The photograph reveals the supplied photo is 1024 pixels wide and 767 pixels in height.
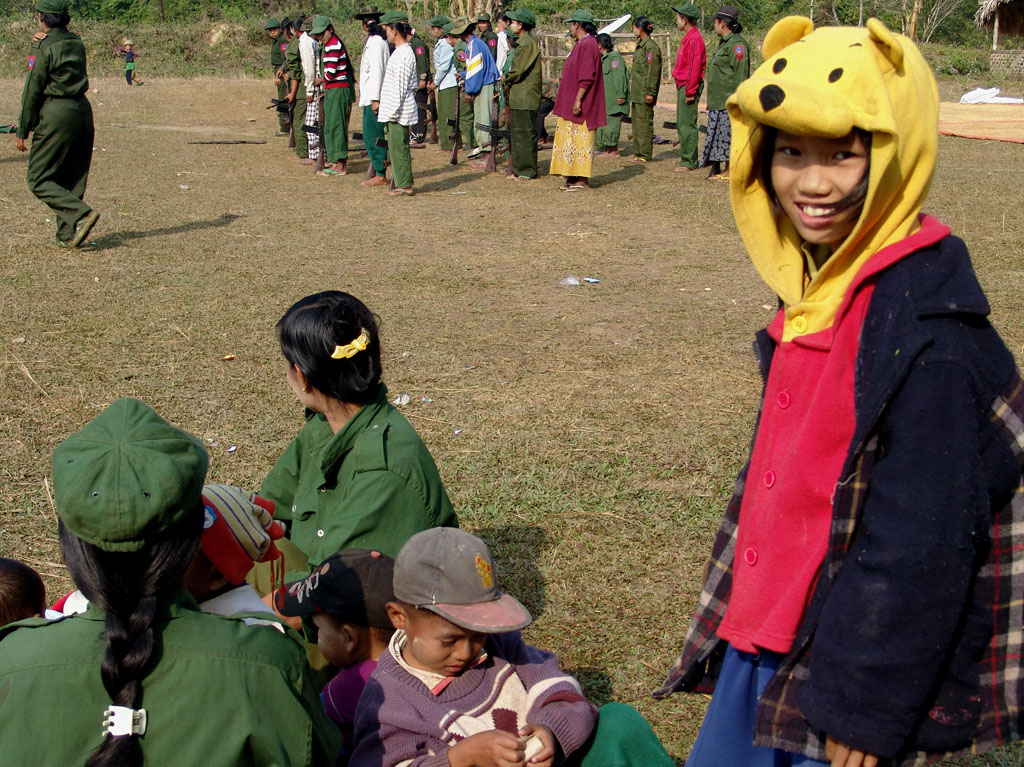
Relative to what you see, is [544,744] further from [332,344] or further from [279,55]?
[279,55]

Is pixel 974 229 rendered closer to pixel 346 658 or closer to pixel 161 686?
pixel 346 658

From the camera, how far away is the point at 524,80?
479 inches

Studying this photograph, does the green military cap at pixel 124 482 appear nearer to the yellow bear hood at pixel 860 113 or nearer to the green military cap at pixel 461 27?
the yellow bear hood at pixel 860 113

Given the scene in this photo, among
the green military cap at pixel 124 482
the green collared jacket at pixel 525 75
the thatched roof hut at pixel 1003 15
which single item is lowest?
the green military cap at pixel 124 482

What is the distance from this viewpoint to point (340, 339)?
2.78 metres

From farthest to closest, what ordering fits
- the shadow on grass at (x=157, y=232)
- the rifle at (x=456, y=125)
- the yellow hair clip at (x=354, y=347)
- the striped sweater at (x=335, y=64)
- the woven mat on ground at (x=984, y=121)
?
1. the woven mat on ground at (x=984, y=121)
2. the rifle at (x=456, y=125)
3. the striped sweater at (x=335, y=64)
4. the shadow on grass at (x=157, y=232)
5. the yellow hair clip at (x=354, y=347)

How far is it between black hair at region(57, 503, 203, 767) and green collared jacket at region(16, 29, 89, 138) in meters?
7.42

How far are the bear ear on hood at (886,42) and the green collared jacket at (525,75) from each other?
11.0 meters

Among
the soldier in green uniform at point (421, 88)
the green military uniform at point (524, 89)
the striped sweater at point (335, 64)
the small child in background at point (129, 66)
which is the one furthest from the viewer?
the small child in background at point (129, 66)

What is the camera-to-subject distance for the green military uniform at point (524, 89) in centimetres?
1208

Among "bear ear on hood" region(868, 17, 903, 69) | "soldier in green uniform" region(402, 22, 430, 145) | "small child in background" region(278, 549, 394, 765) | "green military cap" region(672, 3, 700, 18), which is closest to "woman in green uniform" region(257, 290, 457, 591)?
"small child in background" region(278, 549, 394, 765)

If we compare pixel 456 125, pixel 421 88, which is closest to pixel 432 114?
pixel 421 88

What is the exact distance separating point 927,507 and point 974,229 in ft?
29.7

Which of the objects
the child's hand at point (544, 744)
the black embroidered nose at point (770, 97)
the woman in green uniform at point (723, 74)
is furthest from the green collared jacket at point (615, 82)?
the black embroidered nose at point (770, 97)
